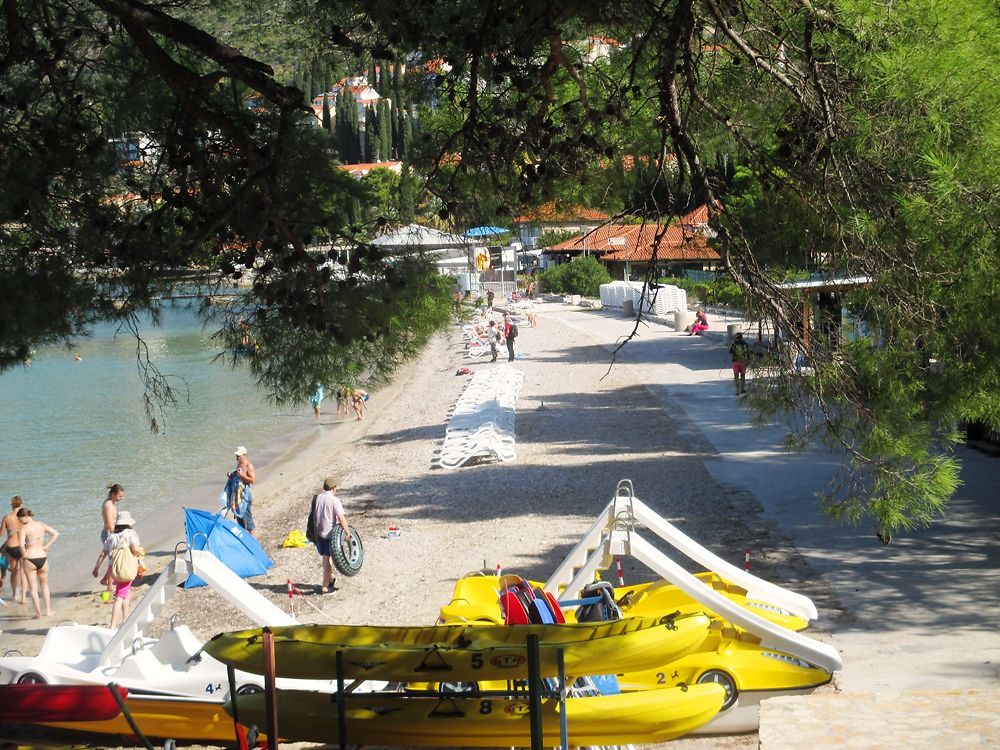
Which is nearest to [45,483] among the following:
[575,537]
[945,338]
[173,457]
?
[173,457]

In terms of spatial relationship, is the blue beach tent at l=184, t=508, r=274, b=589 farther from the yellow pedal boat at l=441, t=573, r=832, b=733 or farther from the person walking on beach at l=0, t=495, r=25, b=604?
the yellow pedal boat at l=441, t=573, r=832, b=733

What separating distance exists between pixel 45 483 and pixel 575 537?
1368 centimetres

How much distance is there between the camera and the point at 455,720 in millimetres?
7402

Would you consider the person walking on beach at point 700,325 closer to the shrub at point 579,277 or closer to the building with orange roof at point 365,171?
the shrub at point 579,277

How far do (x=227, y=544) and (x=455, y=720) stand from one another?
6378mm

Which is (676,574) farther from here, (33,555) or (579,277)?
(579,277)

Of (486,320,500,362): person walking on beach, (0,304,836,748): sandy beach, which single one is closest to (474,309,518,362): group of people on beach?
(486,320,500,362): person walking on beach

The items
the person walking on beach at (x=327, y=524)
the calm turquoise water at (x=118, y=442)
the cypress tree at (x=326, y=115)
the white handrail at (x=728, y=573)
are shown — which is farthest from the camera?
the calm turquoise water at (x=118, y=442)

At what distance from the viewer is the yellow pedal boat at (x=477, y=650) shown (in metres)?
6.69

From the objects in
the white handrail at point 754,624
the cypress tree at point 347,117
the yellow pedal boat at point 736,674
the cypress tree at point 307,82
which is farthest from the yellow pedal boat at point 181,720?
the cypress tree at point 307,82

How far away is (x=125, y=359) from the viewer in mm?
47312

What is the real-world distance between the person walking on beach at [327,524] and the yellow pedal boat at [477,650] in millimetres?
5182

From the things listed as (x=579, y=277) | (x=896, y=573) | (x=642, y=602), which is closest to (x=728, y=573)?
(x=642, y=602)

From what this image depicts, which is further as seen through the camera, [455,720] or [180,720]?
[180,720]
